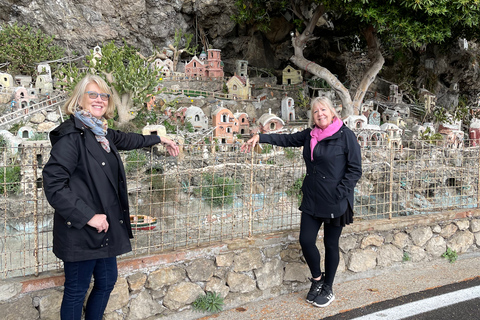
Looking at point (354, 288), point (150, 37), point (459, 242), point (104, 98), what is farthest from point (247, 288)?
point (150, 37)

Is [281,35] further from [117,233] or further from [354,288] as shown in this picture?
[117,233]

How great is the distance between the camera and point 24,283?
2.44 meters

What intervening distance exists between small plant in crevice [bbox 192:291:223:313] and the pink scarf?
144cm

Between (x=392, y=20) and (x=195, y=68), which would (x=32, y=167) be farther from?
(x=195, y=68)

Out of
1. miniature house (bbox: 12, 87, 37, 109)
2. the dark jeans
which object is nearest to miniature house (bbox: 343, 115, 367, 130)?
the dark jeans

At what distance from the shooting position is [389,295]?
3.23 meters

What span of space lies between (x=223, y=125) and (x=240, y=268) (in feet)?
20.0

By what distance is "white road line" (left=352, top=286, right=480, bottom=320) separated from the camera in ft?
9.36

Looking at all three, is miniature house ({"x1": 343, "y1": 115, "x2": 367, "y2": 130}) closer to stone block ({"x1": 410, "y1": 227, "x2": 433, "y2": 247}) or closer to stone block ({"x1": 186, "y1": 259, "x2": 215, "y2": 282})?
stone block ({"x1": 410, "y1": 227, "x2": 433, "y2": 247})

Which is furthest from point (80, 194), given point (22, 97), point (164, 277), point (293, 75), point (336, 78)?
point (293, 75)

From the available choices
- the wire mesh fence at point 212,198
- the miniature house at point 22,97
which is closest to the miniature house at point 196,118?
the wire mesh fence at point 212,198

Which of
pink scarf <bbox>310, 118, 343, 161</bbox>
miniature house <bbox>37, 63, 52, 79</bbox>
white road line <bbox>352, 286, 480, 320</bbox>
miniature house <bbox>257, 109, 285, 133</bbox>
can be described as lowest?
white road line <bbox>352, 286, 480, 320</bbox>

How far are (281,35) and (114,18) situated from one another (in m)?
6.25

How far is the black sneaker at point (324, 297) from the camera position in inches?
118
